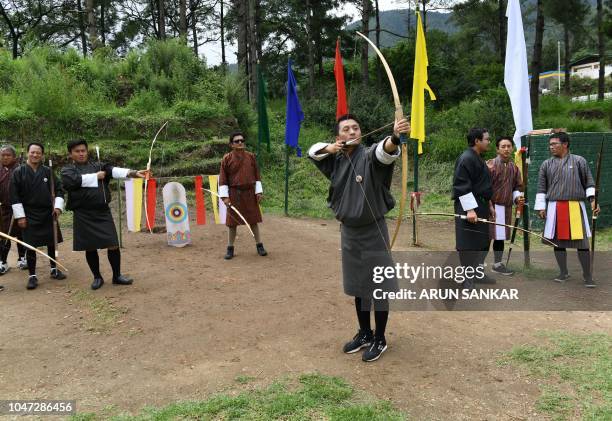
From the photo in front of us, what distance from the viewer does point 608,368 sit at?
3193mm

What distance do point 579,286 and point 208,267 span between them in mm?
4292

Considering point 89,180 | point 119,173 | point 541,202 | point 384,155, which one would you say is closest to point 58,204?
point 89,180

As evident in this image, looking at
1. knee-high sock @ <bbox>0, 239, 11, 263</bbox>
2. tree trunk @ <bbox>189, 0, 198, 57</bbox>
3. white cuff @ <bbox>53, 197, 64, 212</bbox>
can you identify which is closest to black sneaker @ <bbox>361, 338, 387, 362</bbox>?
white cuff @ <bbox>53, 197, 64, 212</bbox>

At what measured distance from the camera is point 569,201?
5.29 meters

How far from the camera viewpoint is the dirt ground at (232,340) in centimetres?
305

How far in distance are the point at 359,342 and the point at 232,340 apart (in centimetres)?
103

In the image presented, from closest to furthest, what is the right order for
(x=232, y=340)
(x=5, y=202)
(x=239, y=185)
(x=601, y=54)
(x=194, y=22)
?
(x=232, y=340), (x=5, y=202), (x=239, y=185), (x=601, y=54), (x=194, y=22)

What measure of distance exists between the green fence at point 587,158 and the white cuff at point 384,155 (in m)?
6.15

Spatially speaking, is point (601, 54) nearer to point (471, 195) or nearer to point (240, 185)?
point (471, 195)

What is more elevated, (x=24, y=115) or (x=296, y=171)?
(x=24, y=115)

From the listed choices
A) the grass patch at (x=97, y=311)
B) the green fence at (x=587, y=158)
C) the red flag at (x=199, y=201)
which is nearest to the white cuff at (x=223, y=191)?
the red flag at (x=199, y=201)

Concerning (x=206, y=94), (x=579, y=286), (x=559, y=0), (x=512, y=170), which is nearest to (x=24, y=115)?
(x=206, y=94)

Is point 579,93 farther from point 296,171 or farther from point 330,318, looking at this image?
point 330,318

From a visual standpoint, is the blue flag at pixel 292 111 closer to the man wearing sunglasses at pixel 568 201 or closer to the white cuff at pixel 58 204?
the white cuff at pixel 58 204
